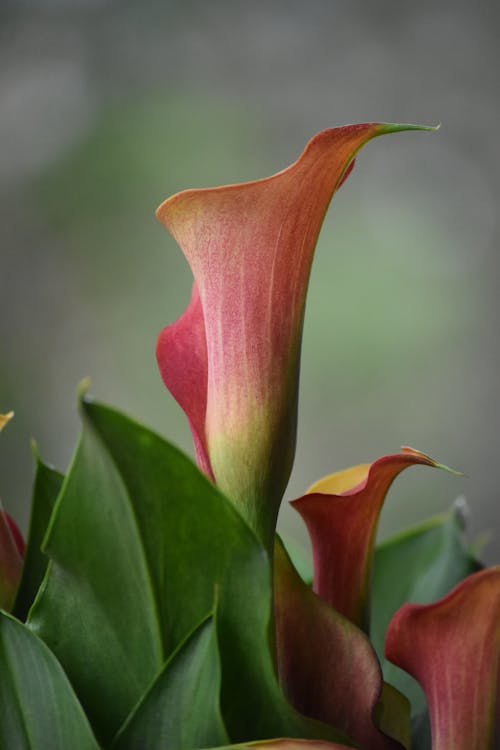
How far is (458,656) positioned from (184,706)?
3.0 inches

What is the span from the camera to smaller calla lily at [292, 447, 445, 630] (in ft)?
0.83

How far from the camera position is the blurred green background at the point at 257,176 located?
1547 millimetres

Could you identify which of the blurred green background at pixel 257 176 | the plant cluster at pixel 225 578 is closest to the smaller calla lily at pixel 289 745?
the plant cluster at pixel 225 578

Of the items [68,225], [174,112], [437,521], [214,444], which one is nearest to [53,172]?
[68,225]

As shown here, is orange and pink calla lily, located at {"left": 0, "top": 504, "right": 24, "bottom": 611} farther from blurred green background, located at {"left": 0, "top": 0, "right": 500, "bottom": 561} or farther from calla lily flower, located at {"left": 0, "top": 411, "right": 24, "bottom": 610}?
blurred green background, located at {"left": 0, "top": 0, "right": 500, "bottom": 561}

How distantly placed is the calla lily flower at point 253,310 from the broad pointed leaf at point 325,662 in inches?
1.0

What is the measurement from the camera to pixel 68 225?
1.55 m

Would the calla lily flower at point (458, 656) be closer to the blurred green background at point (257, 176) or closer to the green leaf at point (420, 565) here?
the green leaf at point (420, 565)

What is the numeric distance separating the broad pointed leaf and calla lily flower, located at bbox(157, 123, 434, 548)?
0.03 meters

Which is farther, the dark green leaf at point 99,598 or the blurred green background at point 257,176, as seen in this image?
the blurred green background at point 257,176

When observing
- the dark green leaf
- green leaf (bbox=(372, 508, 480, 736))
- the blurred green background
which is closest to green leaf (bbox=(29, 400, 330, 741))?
the dark green leaf

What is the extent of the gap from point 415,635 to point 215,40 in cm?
154

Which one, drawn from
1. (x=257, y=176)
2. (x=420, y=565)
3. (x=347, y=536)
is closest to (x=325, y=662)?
(x=347, y=536)

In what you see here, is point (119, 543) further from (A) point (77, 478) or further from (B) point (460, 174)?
(B) point (460, 174)
